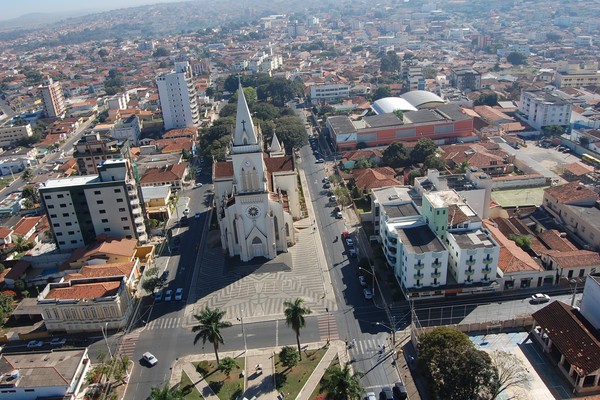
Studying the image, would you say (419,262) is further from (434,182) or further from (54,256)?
(54,256)

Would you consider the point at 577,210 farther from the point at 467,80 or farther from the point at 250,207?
the point at 467,80

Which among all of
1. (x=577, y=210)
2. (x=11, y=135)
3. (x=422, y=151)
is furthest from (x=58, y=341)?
(x=11, y=135)

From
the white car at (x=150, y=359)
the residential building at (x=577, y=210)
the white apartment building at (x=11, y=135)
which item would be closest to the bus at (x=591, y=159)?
the residential building at (x=577, y=210)

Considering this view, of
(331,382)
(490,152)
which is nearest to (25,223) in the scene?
(331,382)

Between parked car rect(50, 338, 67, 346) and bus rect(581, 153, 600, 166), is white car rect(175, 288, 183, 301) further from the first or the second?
bus rect(581, 153, 600, 166)

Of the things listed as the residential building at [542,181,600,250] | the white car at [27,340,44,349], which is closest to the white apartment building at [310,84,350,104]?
the residential building at [542,181,600,250]

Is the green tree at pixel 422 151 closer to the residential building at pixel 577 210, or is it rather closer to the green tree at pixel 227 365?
the residential building at pixel 577 210
